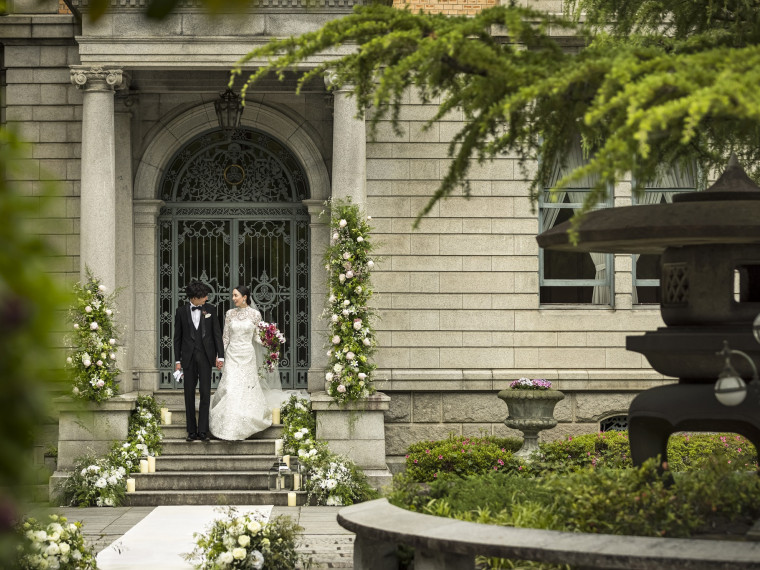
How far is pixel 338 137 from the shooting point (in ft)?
50.3

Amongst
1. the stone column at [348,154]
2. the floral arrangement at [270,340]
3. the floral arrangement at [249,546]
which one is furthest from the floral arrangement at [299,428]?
the floral arrangement at [249,546]

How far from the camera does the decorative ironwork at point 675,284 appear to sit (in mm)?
7840

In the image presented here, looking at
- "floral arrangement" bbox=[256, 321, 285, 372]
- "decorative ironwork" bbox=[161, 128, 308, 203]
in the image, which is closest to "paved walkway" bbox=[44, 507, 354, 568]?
"floral arrangement" bbox=[256, 321, 285, 372]

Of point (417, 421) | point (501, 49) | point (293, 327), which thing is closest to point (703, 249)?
point (501, 49)

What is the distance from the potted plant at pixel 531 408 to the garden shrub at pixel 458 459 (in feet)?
1.16

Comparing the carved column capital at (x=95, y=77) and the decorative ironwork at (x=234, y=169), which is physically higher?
the carved column capital at (x=95, y=77)

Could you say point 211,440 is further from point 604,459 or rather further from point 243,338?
point 604,459

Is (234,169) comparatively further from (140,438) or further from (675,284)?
(675,284)

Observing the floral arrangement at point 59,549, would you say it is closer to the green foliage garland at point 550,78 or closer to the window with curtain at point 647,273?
the green foliage garland at point 550,78

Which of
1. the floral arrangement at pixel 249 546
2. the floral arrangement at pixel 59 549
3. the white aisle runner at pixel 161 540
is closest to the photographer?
the floral arrangement at pixel 59 549

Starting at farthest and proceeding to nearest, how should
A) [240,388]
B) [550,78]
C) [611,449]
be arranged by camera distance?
[240,388] < [611,449] < [550,78]

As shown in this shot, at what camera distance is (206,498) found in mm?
13906

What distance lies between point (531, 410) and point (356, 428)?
2.31 m

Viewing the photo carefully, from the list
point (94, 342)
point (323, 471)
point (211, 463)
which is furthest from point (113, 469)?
point (323, 471)
